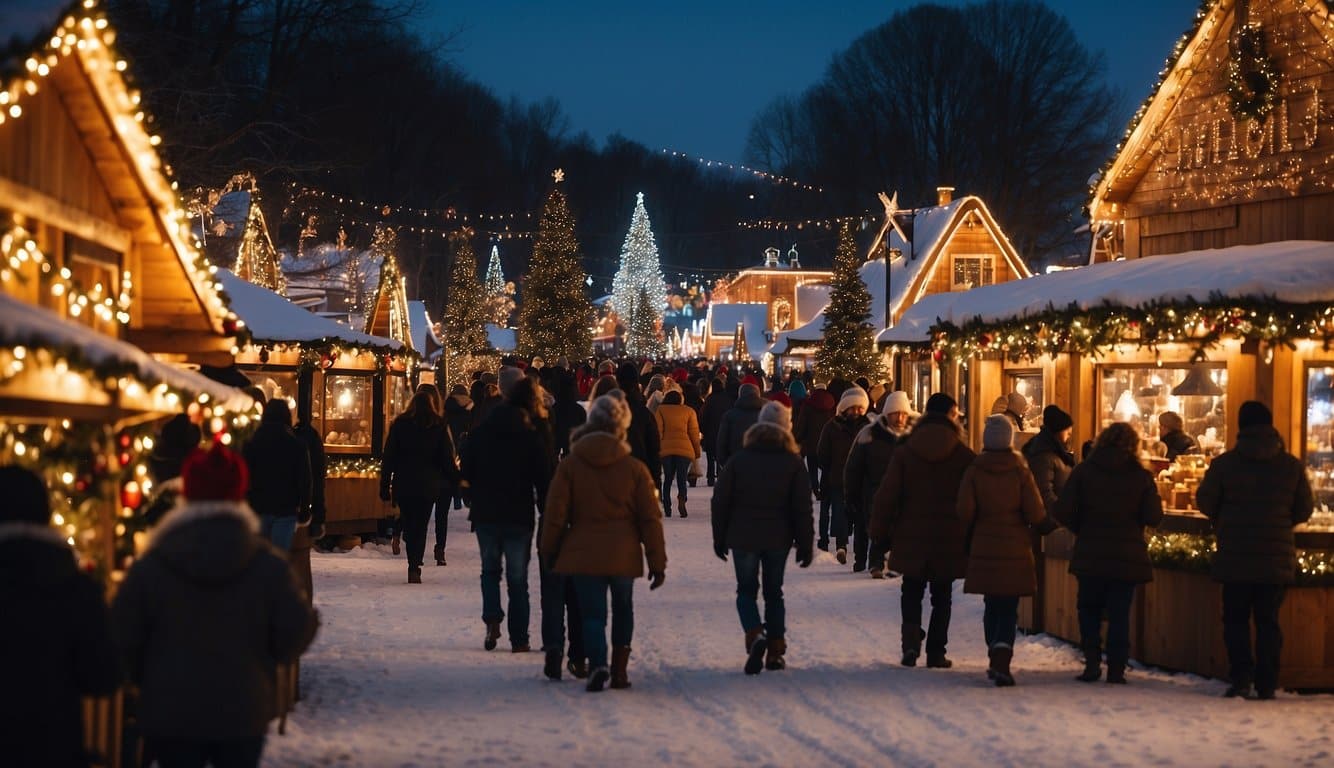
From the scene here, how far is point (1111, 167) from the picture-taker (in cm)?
1762

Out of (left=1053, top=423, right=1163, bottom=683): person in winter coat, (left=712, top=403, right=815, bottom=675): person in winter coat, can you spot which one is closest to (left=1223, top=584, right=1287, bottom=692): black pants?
(left=1053, top=423, right=1163, bottom=683): person in winter coat

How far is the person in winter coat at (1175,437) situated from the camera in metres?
13.5

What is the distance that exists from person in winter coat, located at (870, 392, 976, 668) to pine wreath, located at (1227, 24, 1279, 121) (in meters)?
5.68

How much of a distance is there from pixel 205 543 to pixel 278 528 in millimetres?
7751

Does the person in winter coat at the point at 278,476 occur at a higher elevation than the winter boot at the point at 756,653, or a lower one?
higher

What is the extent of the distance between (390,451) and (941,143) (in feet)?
159

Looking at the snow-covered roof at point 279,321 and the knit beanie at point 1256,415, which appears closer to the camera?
the knit beanie at point 1256,415

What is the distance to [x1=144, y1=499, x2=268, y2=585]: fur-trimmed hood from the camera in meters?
5.52

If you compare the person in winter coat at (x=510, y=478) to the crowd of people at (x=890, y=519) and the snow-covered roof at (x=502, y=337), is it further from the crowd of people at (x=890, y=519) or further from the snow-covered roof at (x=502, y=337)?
the snow-covered roof at (x=502, y=337)

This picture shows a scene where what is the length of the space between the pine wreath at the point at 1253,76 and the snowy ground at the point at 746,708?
5.46 meters

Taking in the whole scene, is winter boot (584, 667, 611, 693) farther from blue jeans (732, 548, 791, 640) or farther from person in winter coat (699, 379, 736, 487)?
person in winter coat (699, 379, 736, 487)

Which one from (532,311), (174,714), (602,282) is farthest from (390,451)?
(602,282)

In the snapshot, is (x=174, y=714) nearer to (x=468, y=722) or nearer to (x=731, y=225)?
(x=468, y=722)

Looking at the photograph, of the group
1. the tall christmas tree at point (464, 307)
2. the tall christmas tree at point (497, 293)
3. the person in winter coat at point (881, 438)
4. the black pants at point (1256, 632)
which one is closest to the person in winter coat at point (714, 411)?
the person in winter coat at point (881, 438)
